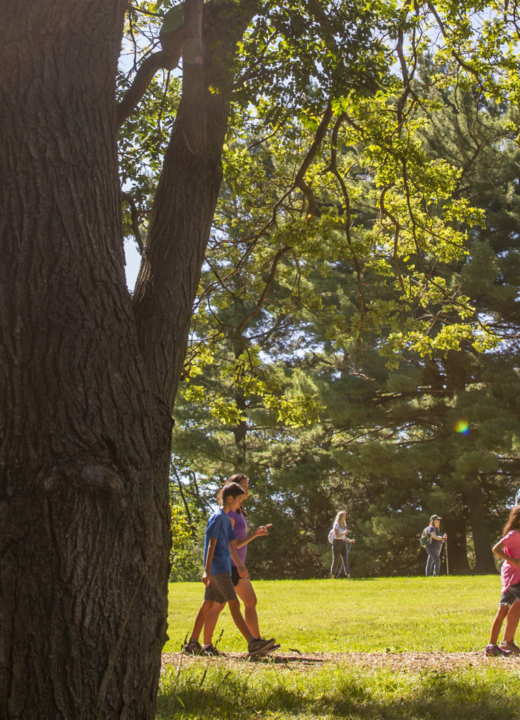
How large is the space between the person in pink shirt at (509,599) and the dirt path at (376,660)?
7.5 inches

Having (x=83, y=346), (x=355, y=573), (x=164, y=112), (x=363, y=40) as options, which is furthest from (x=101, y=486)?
(x=355, y=573)

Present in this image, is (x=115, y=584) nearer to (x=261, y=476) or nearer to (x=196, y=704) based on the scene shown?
(x=196, y=704)

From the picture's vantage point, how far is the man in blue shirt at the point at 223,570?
654cm

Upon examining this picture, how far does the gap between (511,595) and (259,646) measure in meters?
2.47

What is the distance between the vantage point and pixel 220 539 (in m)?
6.66

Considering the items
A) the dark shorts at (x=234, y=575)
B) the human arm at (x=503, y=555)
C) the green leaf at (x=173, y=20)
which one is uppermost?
the green leaf at (x=173, y=20)

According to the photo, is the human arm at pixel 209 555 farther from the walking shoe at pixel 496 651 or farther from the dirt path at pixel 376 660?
the walking shoe at pixel 496 651

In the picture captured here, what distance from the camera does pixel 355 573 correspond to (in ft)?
75.3

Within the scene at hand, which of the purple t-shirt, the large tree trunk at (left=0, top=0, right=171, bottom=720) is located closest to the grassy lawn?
the purple t-shirt

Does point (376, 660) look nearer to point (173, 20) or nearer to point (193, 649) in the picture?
point (193, 649)

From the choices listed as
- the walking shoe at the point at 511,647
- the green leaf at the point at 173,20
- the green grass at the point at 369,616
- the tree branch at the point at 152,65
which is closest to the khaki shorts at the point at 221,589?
the green grass at the point at 369,616

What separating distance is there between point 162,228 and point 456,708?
3.53 meters

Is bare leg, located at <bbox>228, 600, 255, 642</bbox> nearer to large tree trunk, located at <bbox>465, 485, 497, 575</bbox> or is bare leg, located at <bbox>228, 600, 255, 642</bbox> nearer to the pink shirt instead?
the pink shirt

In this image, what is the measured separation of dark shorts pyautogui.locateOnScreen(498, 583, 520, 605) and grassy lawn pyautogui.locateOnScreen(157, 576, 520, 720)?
593 mm
